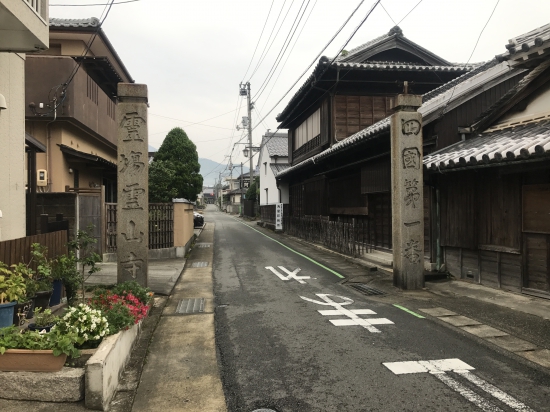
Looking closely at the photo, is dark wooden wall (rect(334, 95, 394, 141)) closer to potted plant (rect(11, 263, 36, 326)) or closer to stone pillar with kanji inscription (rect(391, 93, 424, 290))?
stone pillar with kanji inscription (rect(391, 93, 424, 290))

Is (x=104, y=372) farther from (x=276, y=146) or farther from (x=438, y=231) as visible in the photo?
(x=276, y=146)

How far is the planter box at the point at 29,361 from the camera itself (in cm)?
413

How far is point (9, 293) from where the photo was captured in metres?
5.33

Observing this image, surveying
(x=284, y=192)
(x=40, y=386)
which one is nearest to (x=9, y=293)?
(x=40, y=386)

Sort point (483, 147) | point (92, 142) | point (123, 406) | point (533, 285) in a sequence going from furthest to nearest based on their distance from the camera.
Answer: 1. point (92, 142)
2. point (483, 147)
3. point (533, 285)
4. point (123, 406)

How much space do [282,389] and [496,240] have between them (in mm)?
7601

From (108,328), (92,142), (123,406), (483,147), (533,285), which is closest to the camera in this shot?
(123,406)

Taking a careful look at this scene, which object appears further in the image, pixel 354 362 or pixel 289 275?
pixel 289 275

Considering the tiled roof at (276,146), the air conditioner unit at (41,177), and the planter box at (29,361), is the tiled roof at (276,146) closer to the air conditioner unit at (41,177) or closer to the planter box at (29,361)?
the air conditioner unit at (41,177)

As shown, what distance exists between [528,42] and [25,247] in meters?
11.2

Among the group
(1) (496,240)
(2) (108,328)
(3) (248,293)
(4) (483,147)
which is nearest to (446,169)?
(4) (483,147)

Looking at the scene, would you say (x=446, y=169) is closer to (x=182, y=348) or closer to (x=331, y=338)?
(x=331, y=338)

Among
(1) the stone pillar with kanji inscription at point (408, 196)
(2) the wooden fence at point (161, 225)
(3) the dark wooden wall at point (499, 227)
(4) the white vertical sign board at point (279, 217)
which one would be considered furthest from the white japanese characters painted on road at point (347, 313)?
(4) the white vertical sign board at point (279, 217)

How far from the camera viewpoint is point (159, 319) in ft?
25.4
